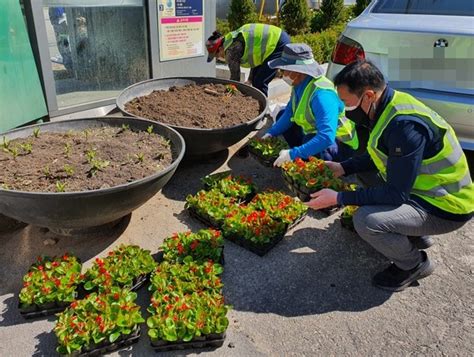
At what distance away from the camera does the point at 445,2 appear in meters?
3.89

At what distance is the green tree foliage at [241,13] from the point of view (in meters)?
9.92

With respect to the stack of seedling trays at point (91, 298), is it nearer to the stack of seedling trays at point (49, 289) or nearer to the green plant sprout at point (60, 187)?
the stack of seedling trays at point (49, 289)

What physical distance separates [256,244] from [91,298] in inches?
47.6

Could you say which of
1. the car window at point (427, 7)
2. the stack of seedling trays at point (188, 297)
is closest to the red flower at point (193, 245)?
the stack of seedling trays at point (188, 297)

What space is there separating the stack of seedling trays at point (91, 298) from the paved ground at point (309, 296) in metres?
0.12

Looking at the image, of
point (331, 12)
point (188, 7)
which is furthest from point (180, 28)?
point (331, 12)

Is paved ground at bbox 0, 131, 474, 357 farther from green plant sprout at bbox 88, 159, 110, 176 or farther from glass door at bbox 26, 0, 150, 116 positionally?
glass door at bbox 26, 0, 150, 116

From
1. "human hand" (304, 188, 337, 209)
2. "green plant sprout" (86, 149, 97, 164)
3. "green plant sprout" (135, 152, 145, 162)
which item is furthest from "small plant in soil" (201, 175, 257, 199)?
"green plant sprout" (86, 149, 97, 164)

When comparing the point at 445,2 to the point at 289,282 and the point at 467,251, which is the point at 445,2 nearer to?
the point at 467,251

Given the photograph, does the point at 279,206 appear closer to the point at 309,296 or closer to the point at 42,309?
the point at 309,296

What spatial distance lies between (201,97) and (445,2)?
2.59m

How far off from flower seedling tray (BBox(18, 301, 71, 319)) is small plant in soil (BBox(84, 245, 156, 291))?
0.18 m

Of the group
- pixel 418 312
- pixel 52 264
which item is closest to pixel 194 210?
pixel 52 264

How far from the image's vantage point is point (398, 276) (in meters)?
2.79
